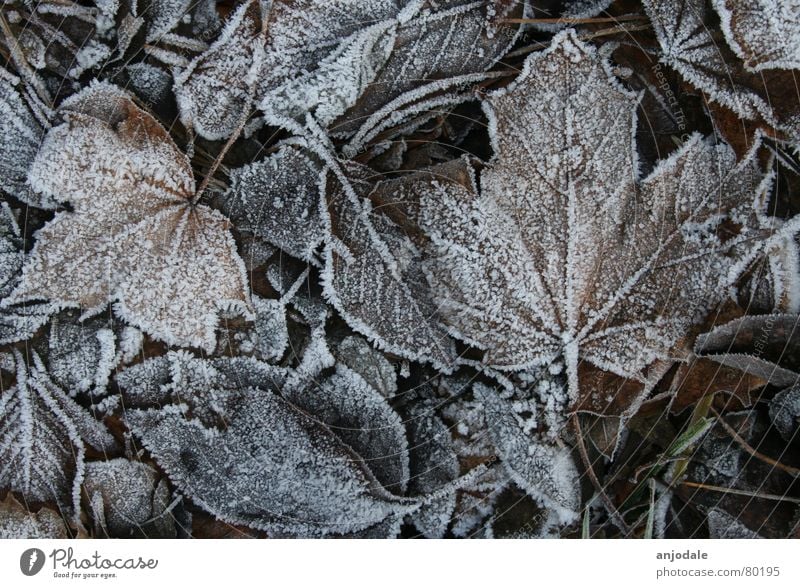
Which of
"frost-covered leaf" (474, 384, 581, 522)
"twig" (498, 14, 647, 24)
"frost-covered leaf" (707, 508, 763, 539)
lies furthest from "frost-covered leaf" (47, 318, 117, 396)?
"frost-covered leaf" (707, 508, 763, 539)

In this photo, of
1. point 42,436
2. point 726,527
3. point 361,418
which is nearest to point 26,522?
point 42,436

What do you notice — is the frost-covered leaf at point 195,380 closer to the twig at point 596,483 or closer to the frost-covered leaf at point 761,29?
the twig at point 596,483

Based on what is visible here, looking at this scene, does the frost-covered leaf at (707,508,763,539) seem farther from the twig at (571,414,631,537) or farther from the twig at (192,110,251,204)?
the twig at (192,110,251,204)

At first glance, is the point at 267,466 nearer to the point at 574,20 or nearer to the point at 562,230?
the point at 562,230
